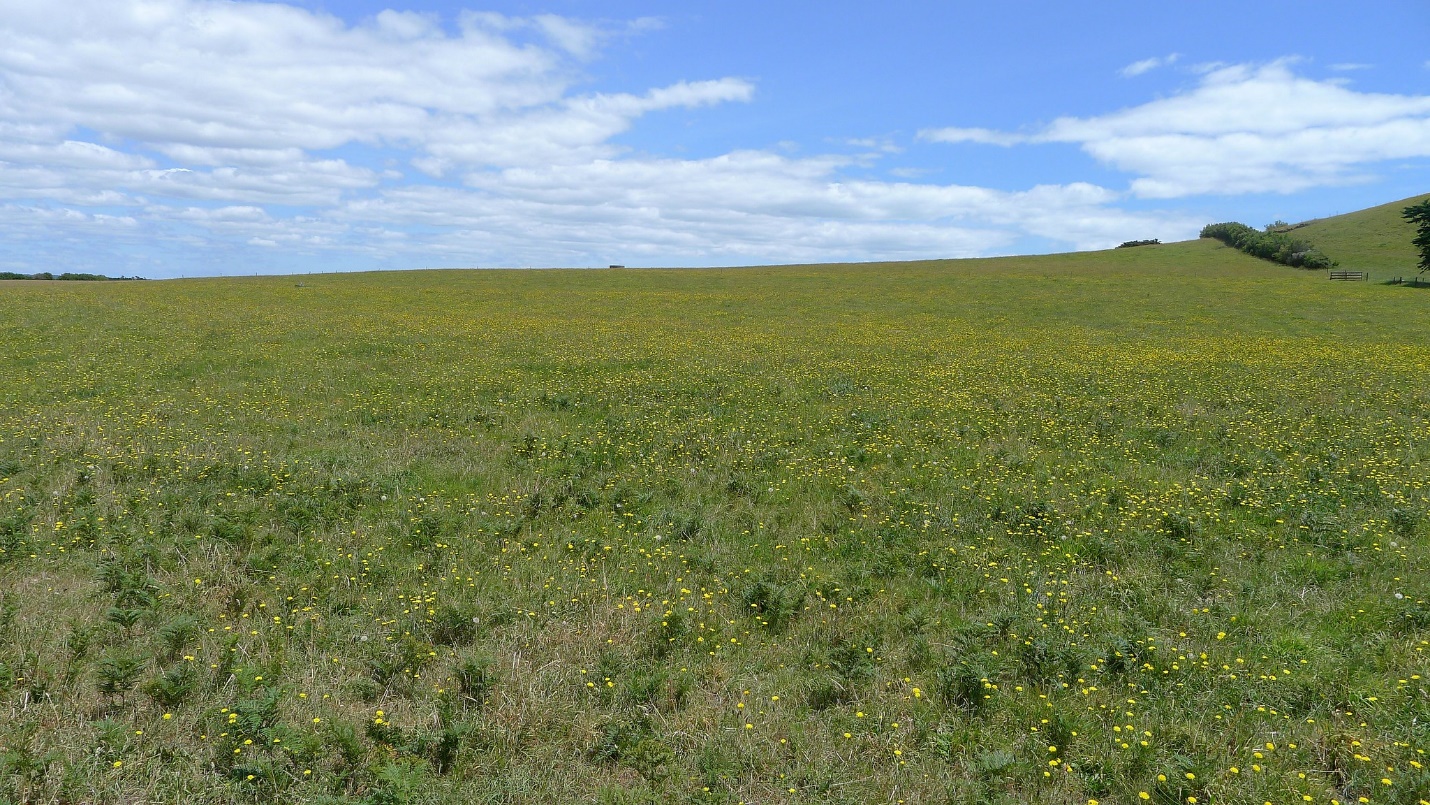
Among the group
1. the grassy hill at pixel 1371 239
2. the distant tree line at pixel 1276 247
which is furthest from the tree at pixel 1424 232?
the distant tree line at pixel 1276 247

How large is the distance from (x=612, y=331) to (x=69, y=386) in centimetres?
2030

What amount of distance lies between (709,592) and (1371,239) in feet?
348

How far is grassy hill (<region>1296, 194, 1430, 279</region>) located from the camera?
7146 centimetres

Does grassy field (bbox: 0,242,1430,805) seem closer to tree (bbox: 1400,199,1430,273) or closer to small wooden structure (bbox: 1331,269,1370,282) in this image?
tree (bbox: 1400,199,1430,273)

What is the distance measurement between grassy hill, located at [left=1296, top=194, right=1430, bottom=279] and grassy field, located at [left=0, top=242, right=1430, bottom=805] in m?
69.6

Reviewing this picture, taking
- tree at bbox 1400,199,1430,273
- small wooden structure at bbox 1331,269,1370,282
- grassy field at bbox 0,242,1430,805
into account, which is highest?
tree at bbox 1400,199,1430,273

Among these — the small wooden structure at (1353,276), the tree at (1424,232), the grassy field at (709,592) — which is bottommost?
the grassy field at (709,592)

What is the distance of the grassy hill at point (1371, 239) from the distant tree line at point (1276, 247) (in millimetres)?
2360

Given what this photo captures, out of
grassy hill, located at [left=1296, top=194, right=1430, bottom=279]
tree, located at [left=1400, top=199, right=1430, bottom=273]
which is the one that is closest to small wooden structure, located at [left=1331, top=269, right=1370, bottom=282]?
grassy hill, located at [left=1296, top=194, right=1430, bottom=279]

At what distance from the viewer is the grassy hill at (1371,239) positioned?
7146cm

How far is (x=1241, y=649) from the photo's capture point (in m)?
6.91

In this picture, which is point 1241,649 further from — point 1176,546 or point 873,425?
point 873,425

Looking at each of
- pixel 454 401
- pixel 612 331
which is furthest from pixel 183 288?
pixel 454 401

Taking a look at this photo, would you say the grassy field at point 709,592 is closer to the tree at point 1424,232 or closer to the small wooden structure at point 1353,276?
the tree at point 1424,232
